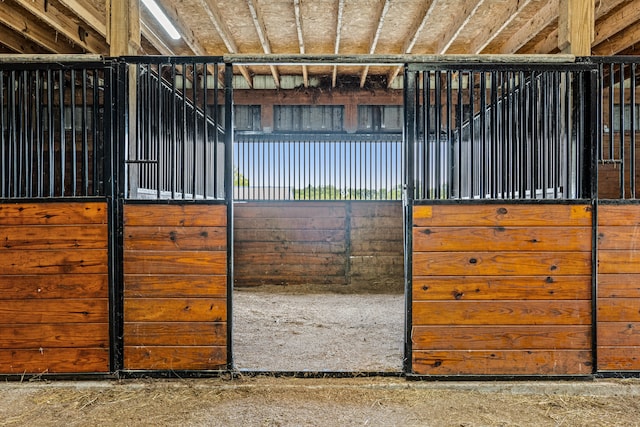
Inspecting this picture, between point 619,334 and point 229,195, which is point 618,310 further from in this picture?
point 229,195

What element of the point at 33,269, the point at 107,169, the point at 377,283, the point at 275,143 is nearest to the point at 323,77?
the point at 275,143

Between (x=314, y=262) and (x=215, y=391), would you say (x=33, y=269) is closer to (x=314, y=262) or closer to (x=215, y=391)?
(x=215, y=391)

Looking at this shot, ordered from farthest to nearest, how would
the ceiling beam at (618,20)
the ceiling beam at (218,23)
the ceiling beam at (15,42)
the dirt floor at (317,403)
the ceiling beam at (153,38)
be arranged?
the ceiling beam at (15,42) → the ceiling beam at (153,38) → the ceiling beam at (618,20) → the ceiling beam at (218,23) → the dirt floor at (317,403)

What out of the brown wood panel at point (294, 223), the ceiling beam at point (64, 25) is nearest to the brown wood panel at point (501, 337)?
the brown wood panel at point (294, 223)

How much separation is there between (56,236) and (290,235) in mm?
3718

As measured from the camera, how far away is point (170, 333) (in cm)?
259

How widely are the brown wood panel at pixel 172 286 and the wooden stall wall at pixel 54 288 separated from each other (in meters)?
0.16

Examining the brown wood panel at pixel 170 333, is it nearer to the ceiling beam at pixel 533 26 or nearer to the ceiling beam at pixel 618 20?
the ceiling beam at pixel 533 26

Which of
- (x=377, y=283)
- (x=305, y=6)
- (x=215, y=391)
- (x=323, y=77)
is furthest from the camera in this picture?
(x=323, y=77)

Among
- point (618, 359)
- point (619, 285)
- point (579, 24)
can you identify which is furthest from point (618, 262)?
point (579, 24)

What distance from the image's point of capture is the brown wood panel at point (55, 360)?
2.56 meters

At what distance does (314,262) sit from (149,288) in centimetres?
364

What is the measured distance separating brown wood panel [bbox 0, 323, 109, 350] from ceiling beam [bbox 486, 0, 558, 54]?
3952 millimetres

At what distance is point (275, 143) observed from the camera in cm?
667
